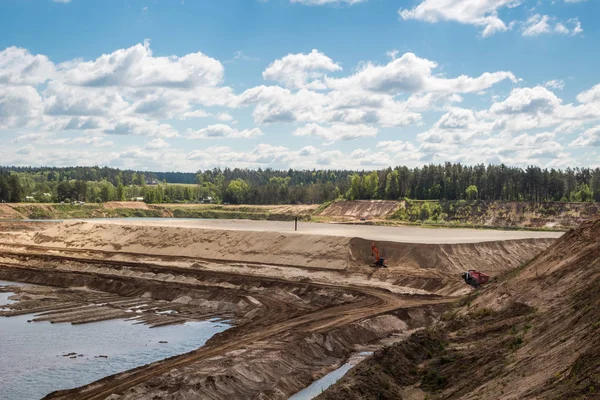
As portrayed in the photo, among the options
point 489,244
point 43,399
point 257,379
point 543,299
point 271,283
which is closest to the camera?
point 43,399

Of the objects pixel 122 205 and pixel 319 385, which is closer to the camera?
pixel 319 385

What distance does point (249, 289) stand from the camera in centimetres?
5038

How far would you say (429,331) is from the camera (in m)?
31.4

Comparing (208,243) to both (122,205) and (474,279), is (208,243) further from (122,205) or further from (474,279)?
(122,205)

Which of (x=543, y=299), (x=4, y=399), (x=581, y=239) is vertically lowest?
(x=4, y=399)

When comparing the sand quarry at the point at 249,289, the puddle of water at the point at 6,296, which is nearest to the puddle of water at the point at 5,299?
the puddle of water at the point at 6,296

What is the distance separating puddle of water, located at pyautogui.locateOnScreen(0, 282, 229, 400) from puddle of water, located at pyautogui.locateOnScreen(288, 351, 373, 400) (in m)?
8.58

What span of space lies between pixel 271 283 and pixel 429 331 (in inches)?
876

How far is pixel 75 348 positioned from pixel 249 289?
1877 centimetres

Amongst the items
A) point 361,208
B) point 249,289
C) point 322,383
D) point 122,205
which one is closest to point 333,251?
point 249,289

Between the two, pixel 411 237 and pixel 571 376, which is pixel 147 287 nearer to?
pixel 411 237

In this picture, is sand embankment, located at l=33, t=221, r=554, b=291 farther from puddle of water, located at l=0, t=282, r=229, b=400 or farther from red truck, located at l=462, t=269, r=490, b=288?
puddle of water, located at l=0, t=282, r=229, b=400

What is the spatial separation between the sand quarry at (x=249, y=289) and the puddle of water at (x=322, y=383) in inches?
15.8

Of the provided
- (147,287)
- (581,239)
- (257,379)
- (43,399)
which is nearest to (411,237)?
(147,287)
